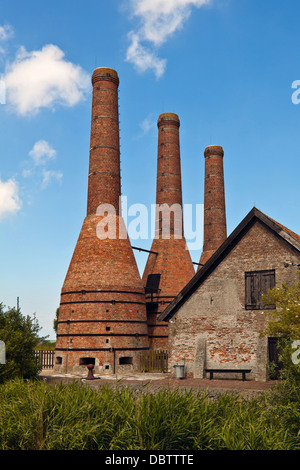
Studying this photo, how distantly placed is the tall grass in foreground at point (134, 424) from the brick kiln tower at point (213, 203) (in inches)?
1161

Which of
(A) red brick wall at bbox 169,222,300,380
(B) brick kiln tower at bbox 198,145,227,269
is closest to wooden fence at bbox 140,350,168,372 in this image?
(A) red brick wall at bbox 169,222,300,380

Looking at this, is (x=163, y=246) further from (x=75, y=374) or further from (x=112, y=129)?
(x=75, y=374)

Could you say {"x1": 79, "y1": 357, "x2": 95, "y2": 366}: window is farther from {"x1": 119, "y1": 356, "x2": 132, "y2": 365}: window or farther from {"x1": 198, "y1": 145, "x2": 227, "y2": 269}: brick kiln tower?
{"x1": 198, "y1": 145, "x2": 227, "y2": 269}: brick kiln tower

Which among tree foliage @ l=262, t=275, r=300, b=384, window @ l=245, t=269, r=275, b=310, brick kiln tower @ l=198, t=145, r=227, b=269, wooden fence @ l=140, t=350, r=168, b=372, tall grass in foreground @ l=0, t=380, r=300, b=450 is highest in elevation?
brick kiln tower @ l=198, t=145, r=227, b=269

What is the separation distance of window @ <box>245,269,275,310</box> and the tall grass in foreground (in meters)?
8.68

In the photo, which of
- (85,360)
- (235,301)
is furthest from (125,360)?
(235,301)

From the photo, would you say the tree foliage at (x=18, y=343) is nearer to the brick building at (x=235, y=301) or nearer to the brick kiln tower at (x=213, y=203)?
the brick building at (x=235, y=301)

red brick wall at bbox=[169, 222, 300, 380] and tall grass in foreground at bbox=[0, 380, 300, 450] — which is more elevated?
red brick wall at bbox=[169, 222, 300, 380]

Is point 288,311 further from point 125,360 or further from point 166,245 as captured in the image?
point 166,245

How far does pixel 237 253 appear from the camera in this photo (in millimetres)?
19000

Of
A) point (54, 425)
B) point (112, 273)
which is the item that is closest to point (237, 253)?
point (112, 273)

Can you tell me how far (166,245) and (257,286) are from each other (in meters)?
13.4

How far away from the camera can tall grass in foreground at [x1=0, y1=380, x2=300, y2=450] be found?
26.8ft
